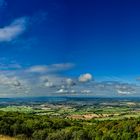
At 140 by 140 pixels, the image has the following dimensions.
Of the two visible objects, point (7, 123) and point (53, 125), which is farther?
point (53, 125)

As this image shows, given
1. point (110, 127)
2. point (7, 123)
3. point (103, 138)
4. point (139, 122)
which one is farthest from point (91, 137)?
point (139, 122)

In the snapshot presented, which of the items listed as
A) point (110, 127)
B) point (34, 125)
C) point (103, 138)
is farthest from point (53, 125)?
→ point (110, 127)

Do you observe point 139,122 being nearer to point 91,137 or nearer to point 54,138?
point 91,137

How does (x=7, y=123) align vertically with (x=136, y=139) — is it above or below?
above

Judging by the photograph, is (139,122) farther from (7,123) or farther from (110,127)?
(7,123)

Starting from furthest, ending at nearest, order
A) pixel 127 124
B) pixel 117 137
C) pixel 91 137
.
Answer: pixel 127 124 < pixel 117 137 < pixel 91 137

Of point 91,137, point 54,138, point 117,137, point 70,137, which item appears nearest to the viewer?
point 54,138

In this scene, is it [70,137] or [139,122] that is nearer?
[70,137]

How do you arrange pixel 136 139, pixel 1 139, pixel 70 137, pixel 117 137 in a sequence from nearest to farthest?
pixel 1 139, pixel 70 137, pixel 117 137, pixel 136 139

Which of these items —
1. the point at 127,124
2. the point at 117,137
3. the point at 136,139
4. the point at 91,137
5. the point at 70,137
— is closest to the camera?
the point at 70,137
